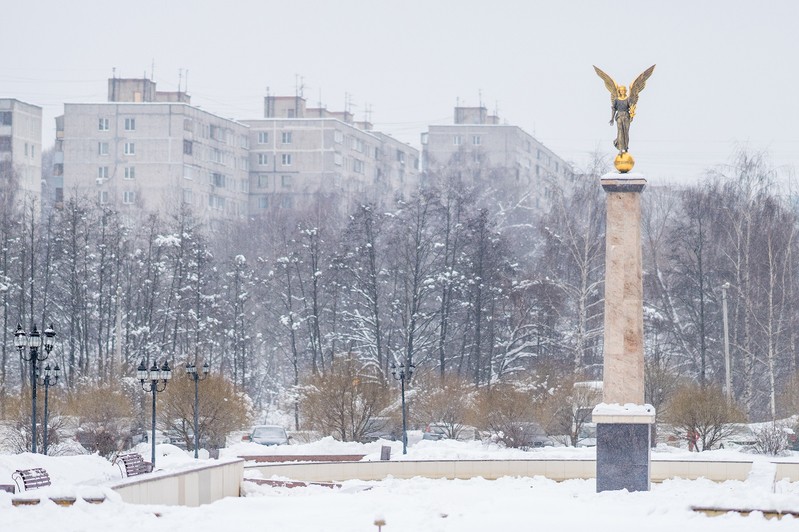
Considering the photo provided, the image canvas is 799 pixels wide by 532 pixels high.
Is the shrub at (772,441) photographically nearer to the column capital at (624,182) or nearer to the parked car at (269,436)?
the parked car at (269,436)

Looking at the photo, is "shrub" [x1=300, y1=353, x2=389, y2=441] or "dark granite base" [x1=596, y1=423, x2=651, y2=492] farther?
"shrub" [x1=300, y1=353, x2=389, y2=441]

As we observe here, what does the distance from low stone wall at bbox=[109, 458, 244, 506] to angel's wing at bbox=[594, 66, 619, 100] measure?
368 inches

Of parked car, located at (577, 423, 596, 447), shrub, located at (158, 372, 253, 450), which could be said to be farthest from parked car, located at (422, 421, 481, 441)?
shrub, located at (158, 372, 253, 450)

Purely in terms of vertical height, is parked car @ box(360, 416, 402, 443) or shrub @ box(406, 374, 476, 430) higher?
shrub @ box(406, 374, 476, 430)

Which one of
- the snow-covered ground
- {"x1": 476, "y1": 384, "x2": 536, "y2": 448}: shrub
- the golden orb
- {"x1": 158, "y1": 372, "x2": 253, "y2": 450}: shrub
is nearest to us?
the snow-covered ground

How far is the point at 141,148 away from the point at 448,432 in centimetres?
6295

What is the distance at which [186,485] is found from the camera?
23.4 meters

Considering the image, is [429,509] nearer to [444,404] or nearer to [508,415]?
[508,415]

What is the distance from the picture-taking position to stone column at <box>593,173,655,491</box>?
26891 millimetres

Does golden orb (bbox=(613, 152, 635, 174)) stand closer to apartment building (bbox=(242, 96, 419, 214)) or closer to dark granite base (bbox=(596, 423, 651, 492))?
dark granite base (bbox=(596, 423, 651, 492))

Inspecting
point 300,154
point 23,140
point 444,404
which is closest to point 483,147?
point 300,154

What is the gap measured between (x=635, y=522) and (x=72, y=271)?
43.1m

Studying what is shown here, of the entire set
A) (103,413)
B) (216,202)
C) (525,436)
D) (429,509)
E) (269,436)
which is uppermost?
(216,202)

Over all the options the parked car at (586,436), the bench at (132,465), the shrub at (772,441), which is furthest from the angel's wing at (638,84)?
the parked car at (586,436)
